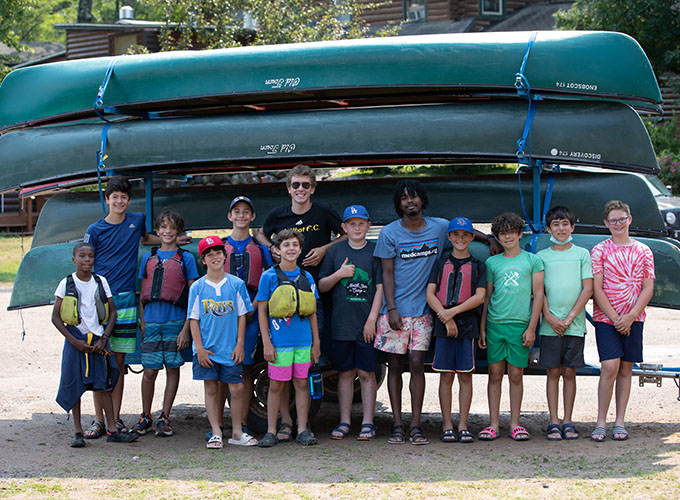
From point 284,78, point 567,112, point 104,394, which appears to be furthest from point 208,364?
point 567,112

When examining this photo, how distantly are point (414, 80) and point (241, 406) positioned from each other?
277 cm

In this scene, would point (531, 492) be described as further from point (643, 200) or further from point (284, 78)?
point (284, 78)

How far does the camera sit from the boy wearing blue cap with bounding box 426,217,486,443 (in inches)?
212

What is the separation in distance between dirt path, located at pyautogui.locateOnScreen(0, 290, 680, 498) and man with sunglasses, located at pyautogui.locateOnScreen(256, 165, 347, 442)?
757 millimetres

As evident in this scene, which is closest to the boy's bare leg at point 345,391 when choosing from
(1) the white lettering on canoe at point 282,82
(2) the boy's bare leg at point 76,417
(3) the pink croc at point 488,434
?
(3) the pink croc at point 488,434

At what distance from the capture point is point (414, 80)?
246 inches

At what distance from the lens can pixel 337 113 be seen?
21.0 ft

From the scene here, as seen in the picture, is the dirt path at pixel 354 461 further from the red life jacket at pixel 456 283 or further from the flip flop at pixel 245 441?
the red life jacket at pixel 456 283

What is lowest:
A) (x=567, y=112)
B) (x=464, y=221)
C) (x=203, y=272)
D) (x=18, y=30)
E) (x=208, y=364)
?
(x=208, y=364)

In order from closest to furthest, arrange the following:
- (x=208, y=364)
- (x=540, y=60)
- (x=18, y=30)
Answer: (x=208, y=364) < (x=540, y=60) < (x=18, y=30)

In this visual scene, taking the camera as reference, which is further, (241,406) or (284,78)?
(284,78)

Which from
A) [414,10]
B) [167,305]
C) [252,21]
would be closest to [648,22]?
[414,10]

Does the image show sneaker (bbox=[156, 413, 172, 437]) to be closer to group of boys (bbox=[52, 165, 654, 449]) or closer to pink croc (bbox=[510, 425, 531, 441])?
group of boys (bbox=[52, 165, 654, 449])

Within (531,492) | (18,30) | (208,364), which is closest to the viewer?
(531,492)
